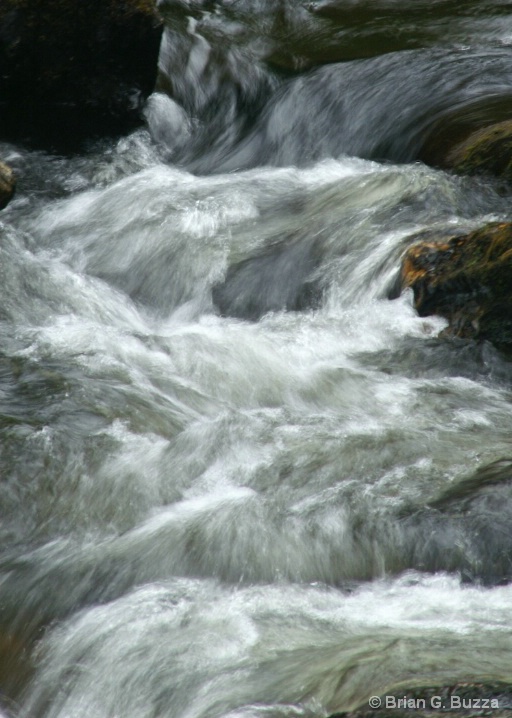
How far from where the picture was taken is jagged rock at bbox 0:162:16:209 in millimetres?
6117

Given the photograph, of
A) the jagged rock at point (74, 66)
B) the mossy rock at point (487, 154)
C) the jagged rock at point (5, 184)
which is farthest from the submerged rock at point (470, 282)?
the jagged rock at point (74, 66)

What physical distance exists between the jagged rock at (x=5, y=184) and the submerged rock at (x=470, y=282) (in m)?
2.79

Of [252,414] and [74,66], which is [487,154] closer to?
[252,414]

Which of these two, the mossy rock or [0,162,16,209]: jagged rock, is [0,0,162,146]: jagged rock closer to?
[0,162,16,209]: jagged rock

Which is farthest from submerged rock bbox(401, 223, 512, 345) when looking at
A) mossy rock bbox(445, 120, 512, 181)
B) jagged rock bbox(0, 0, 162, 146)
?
jagged rock bbox(0, 0, 162, 146)

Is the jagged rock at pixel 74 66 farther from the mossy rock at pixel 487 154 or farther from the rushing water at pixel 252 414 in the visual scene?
the mossy rock at pixel 487 154

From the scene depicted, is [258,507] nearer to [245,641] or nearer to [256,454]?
[256,454]

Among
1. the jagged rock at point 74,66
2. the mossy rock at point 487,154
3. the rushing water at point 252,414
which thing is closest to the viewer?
the rushing water at point 252,414

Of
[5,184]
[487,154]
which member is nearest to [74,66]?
[5,184]

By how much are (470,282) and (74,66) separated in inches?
159

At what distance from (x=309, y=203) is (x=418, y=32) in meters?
3.54

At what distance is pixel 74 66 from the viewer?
24.1 feet

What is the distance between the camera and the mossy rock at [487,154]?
595cm

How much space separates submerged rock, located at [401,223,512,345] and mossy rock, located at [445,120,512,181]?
1.09 meters
